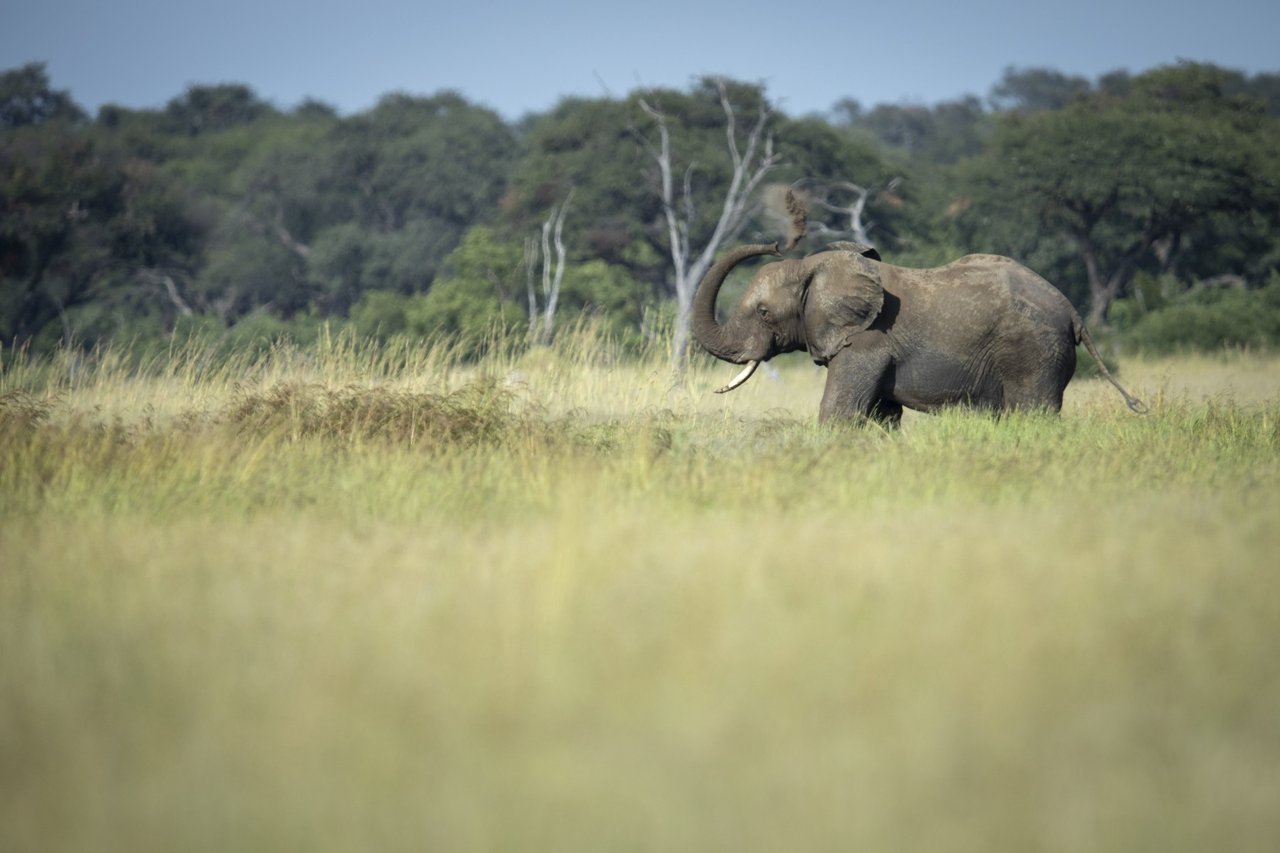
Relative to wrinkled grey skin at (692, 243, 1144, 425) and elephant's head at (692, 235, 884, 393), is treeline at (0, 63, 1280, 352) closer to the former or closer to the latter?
elephant's head at (692, 235, 884, 393)

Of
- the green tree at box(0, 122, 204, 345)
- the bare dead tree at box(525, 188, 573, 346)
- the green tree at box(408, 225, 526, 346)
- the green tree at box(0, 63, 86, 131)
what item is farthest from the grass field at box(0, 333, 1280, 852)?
the green tree at box(0, 63, 86, 131)

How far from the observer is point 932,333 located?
9.24 m

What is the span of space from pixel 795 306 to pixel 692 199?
75.8ft

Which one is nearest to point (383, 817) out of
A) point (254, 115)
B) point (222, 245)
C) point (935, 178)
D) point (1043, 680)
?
point (1043, 680)

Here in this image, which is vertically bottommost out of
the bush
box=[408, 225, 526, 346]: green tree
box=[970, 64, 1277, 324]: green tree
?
box=[408, 225, 526, 346]: green tree

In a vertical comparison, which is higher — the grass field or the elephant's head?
the elephant's head

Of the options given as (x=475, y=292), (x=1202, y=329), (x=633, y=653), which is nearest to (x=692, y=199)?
(x=475, y=292)

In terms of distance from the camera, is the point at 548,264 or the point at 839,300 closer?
the point at 839,300

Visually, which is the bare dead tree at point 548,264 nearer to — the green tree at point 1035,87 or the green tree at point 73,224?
the green tree at point 73,224

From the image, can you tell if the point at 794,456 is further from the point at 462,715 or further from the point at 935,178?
the point at 935,178

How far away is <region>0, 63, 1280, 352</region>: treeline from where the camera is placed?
95.6ft

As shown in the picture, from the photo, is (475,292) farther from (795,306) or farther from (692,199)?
(795,306)

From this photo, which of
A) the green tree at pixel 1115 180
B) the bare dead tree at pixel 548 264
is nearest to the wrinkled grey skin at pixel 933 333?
the bare dead tree at pixel 548 264

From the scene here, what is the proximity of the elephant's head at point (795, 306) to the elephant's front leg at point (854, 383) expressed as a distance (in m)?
0.12
